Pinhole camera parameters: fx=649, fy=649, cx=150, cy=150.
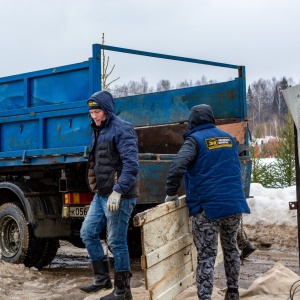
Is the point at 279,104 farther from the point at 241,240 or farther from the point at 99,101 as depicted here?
the point at 99,101

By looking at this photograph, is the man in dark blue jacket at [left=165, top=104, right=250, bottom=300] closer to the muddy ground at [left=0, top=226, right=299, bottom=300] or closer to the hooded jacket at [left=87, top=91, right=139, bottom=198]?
the hooded jacket at [left=87, top=91, right=139, bottom=198]

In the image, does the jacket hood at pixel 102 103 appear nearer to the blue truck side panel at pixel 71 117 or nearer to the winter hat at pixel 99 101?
the winter hat at pixel 99 101

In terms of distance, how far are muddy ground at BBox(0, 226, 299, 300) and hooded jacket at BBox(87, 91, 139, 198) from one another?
1082 millimetres

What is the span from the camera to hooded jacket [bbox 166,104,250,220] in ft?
16.2

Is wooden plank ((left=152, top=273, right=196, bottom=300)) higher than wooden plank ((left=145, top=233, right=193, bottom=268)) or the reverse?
the reverse

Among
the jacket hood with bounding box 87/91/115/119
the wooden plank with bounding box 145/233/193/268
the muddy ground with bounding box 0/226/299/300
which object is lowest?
the muddy ground with bounding box 0/226/299/300

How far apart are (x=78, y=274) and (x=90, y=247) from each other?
2356 mm

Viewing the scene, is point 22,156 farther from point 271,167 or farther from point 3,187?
point 271,167

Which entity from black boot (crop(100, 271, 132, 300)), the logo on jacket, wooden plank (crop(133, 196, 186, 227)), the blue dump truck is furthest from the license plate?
the logo on jacket

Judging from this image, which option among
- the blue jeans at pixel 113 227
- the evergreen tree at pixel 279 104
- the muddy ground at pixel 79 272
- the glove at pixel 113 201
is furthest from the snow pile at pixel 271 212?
the evergreen tree at pixel 279 104

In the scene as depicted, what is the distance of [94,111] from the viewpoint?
5.46 m

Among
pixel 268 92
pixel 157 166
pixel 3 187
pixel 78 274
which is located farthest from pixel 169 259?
pixel 268 92

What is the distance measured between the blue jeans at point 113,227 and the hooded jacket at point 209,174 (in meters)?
0.52

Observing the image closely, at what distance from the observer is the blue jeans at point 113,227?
5340mm
